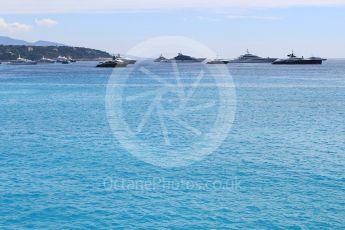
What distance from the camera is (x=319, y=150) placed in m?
42.9

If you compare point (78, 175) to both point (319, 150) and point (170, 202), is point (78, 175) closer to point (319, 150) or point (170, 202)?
point (170, 202)

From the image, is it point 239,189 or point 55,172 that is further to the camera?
point 55,172

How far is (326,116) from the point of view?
219ft

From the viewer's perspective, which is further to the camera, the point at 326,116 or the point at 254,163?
the point at 326,116

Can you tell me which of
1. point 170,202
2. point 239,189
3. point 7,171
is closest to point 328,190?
point 239,189

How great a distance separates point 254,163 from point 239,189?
675 cm

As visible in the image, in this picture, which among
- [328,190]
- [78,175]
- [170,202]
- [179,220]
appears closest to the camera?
[179,220]

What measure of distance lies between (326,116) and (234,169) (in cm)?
3481

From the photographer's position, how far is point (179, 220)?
26.6m

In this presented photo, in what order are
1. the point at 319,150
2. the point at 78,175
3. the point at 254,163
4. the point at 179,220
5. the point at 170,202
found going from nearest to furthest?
the point at 179,220 < the point at 170,202 < the point at 78,175 < the point at 254,163 < the point at 319,150

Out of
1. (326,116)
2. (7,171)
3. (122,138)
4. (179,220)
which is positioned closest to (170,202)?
(179,220)

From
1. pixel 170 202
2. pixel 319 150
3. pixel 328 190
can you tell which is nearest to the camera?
pixel 170 202

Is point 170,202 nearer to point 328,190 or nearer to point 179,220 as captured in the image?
point 179,220

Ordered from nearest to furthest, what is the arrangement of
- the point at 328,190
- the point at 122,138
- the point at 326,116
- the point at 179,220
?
the point at 179,220
the point at 328,190
the point at 122,138
the point at 326,116
